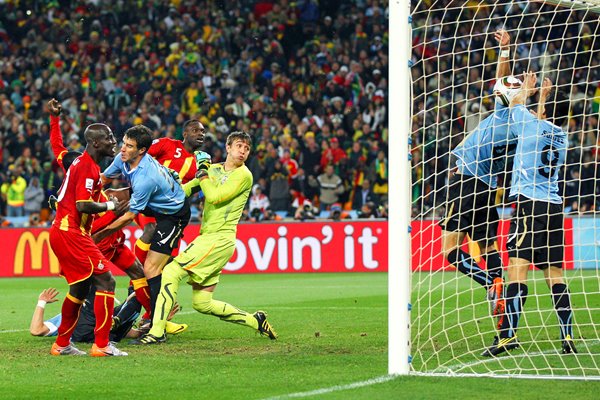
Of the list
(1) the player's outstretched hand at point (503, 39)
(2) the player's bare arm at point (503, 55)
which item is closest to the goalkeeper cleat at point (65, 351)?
(2) the player's bare arm at point (503, 55)

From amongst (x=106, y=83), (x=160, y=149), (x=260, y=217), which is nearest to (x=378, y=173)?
(x=260, y=217)

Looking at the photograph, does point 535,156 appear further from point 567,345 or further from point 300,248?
point 300,248

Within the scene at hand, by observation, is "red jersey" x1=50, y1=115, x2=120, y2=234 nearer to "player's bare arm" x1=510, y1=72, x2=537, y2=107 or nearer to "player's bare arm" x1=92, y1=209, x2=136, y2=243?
"player's bare arm" x1=92, y1=209, x2=136, y2=243

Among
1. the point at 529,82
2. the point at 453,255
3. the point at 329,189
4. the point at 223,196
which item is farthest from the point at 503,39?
the point at 329,189

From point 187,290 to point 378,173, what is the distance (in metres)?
6.94

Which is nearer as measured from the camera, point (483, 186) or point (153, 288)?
point (153, 288)

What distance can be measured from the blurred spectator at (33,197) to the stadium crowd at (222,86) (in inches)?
1.2

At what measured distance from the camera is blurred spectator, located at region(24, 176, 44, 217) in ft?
72.0

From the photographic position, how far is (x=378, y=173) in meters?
21.5

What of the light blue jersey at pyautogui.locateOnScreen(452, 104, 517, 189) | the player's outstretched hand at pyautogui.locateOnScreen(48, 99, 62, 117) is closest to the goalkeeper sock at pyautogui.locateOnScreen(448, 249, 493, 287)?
the light blue jersey at pyautogui.locateOnScreen(452, 104, 517, 189)

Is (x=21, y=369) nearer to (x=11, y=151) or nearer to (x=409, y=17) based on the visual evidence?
(x=409, y=17)

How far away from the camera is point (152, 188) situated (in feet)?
29.0

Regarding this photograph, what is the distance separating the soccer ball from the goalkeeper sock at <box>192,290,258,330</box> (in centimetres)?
287

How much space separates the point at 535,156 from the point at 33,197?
15990 mm
